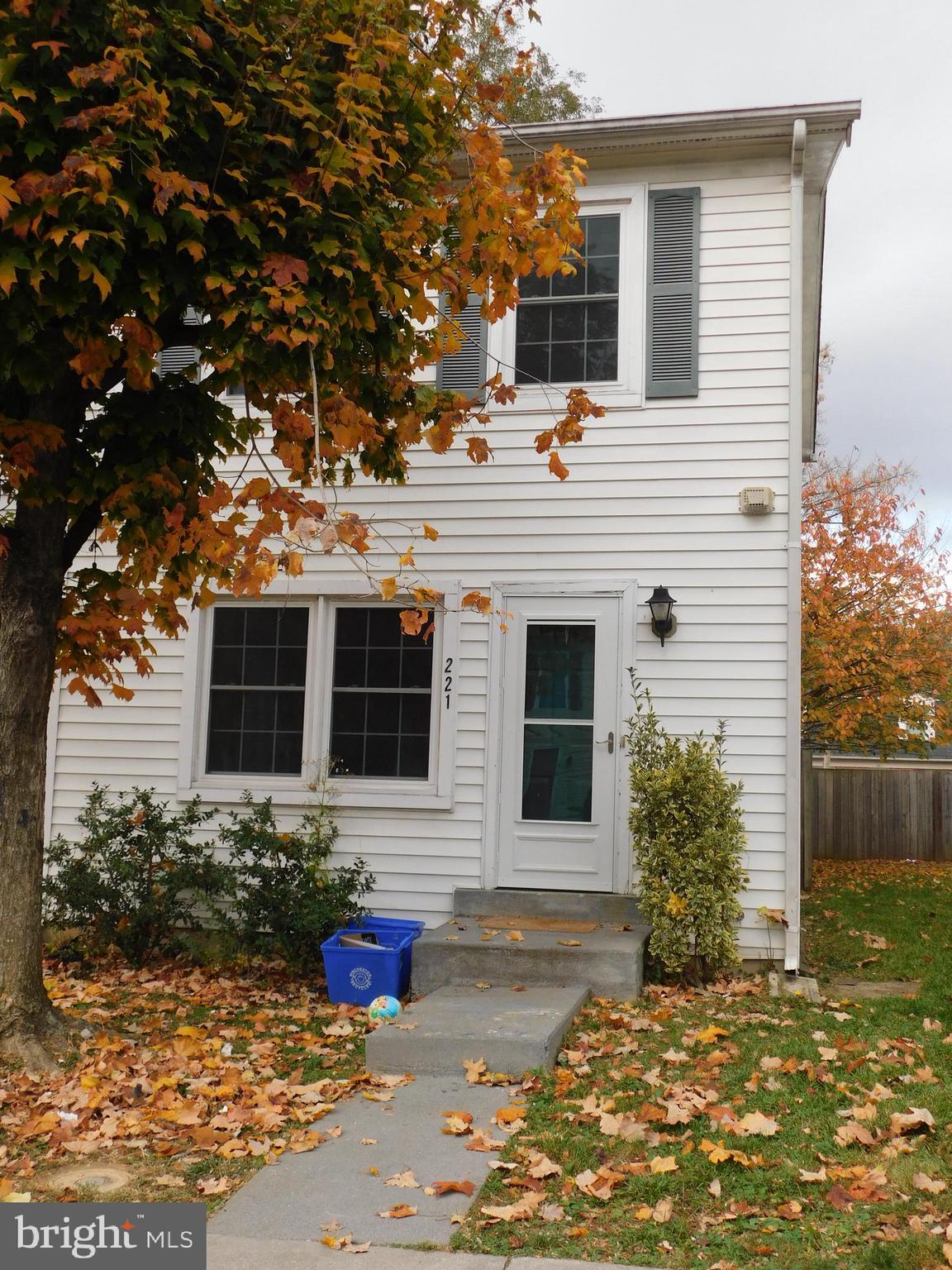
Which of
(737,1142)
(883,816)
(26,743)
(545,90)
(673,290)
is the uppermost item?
(545,90)

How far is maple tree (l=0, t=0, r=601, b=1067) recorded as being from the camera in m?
4.50

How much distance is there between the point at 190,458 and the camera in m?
5.77

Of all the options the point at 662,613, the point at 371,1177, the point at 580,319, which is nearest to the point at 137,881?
the point at 662,613

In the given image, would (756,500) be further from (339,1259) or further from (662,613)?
(339,1259)

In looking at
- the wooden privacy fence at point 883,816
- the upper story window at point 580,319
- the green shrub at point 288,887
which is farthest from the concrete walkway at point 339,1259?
the wooden privacy fence at point 883,816

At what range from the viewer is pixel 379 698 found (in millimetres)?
8109

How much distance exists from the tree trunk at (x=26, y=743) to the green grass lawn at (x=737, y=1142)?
258 centimetres

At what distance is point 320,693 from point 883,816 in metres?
12.5

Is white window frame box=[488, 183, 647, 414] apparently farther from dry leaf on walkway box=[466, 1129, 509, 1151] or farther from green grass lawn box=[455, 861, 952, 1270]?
dry leaf on walkway box=[466, 1129, 509, 1151]

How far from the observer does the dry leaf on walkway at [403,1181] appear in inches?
150

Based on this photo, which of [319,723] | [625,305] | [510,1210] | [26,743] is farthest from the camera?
[319,723]

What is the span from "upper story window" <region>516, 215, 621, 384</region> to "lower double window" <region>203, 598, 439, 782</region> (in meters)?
2.15

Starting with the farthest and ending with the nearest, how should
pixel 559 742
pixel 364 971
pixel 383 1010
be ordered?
pixel 559 742, pixel 364 971, pixel 383 1010

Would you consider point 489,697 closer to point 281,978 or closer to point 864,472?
point 281,978
